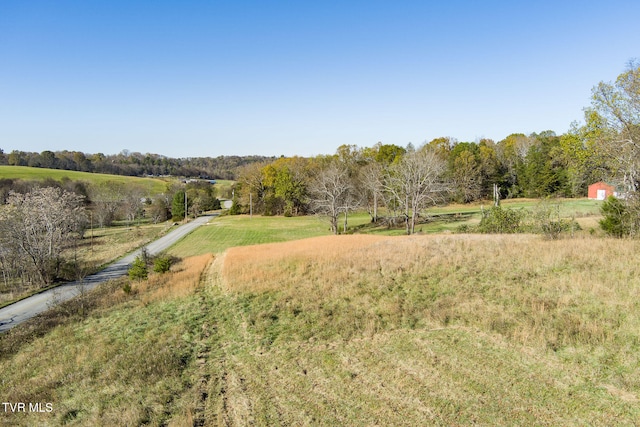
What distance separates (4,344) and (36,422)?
8382mm

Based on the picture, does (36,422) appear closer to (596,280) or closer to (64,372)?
(64,372)

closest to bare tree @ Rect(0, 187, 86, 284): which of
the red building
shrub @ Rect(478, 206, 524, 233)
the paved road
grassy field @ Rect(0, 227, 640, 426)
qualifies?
the paved road

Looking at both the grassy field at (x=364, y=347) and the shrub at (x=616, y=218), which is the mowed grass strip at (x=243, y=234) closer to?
the grassy field at (x=364, y=347)

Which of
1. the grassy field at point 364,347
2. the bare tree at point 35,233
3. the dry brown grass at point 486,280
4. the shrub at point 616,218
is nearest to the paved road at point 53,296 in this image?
the bare tree at point 35,233

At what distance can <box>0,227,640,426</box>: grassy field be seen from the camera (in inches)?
281

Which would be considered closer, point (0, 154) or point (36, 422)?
point (36, 422)

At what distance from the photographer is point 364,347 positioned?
A: 9.98m

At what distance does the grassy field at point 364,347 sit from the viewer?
7.14 m

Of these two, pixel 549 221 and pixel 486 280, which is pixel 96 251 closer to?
pixel 486 280

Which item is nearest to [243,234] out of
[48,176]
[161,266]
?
[161,266]

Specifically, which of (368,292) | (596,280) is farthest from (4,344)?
(596,280)

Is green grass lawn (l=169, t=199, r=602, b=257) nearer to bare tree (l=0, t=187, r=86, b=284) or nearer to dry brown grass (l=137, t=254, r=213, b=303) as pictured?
bare tree (l=0, t=187, r=86, b=284)

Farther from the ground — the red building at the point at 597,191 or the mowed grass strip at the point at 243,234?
the red building at the point at 597,191

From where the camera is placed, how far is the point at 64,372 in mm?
10016
